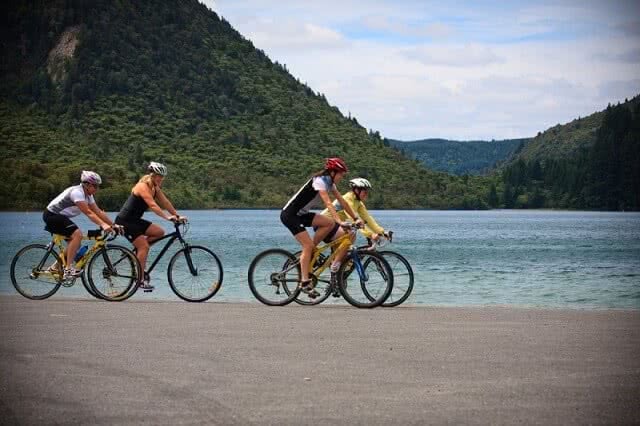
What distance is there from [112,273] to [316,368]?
7.32 metres

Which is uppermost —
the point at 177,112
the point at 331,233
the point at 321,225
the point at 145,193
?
the point at 177,112

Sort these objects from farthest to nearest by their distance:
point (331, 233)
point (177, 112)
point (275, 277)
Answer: point (177, 112)
point (275, 277)
point (331, 233)

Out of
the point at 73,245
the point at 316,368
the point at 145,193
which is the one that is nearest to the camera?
the point at 316,368

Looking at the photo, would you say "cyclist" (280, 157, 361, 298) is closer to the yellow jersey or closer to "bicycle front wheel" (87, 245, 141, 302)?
the yellow jersey

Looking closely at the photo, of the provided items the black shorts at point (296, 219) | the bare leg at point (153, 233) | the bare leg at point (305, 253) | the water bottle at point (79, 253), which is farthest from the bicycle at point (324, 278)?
the water bottle at point (79, 253)

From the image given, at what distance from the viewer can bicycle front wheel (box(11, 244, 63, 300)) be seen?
50.9ft

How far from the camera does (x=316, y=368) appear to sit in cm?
875

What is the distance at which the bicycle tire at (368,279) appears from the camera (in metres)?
14.4

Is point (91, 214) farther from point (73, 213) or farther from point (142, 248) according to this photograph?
point (142, 248)

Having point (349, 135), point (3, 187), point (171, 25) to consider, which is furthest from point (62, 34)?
point (3, 187)

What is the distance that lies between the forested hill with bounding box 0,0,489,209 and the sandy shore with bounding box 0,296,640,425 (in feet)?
389

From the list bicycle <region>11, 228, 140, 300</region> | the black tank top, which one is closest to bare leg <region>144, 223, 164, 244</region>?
the black tank top

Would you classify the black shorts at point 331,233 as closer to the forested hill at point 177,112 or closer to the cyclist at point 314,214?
the cyclist at point 314,214

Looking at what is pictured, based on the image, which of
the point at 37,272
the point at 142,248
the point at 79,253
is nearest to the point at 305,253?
the point at 142,248
